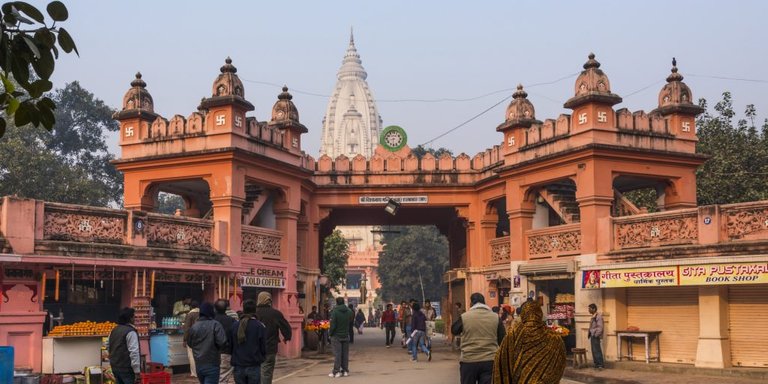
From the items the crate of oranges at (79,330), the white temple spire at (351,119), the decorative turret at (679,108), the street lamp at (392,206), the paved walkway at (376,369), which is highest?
the white temple spire at (351,119)

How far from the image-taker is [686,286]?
18.2 m

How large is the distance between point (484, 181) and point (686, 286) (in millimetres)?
8987

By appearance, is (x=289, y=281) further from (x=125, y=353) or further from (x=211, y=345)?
(x=125, y=353)

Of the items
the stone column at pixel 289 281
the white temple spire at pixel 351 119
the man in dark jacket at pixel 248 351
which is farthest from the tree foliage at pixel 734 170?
the white temple spire at pixel 351 119

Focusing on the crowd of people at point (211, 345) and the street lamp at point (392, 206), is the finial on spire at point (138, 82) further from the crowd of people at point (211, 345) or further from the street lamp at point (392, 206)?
the crowd of people at point (211, 345)

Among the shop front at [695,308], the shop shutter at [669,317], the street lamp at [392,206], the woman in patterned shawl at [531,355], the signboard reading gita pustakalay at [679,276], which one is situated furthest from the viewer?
the street lamp at [392,206]

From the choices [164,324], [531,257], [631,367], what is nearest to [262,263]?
[164,324]

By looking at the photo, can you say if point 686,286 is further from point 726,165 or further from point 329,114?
point 329,114

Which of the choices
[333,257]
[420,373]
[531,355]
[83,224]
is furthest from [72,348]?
[333,257]

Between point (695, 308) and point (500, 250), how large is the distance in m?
8.13

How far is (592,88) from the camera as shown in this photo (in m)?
20.6

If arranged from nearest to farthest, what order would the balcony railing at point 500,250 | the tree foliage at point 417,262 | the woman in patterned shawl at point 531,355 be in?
the woman in patterned shawl at point 531,355, the balcony railing at point 500,250, the tree foliage at point 417,262

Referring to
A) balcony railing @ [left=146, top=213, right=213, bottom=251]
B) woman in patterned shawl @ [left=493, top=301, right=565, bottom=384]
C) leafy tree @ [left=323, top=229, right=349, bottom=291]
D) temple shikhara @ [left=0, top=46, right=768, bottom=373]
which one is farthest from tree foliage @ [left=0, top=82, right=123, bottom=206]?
woman in patterned shawl @ [left=493, top=301, right=565, bottom=384]

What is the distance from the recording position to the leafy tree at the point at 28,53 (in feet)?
12.8
